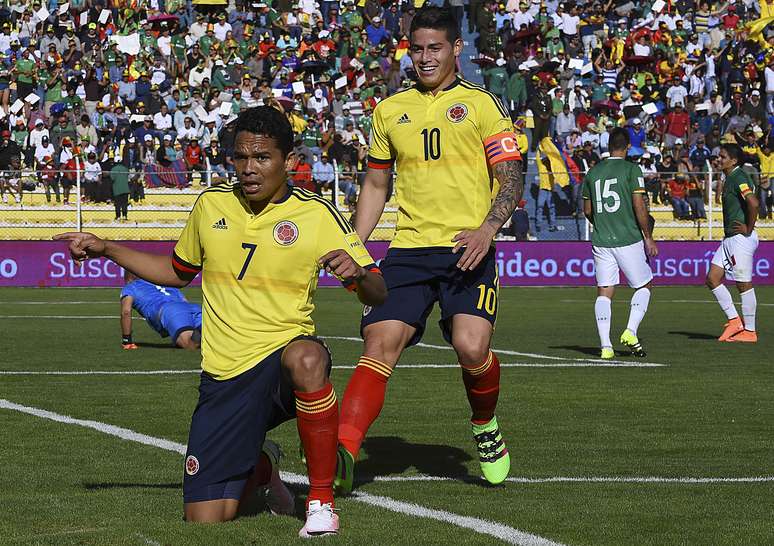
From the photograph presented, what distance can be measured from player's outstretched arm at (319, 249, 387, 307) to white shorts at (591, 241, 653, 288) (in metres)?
9.55

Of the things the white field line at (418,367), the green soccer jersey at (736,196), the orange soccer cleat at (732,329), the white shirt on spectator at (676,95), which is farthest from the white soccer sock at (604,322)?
the white shirt on spectator at (676,95)

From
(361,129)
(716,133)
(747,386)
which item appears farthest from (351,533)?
(716,133)

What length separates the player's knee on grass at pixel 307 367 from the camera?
227 inches

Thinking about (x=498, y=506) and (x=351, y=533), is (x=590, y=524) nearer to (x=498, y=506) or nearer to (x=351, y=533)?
(x=498, y=506)

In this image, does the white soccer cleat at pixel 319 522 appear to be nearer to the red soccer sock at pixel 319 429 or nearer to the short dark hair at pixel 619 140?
the red soccer sock at pixel 319 429

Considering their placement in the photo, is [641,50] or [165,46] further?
[641,50]

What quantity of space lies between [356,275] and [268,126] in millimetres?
804

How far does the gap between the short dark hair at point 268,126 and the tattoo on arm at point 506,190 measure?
54.3 inches

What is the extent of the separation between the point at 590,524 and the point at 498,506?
2.00ft

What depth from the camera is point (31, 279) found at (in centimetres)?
3002

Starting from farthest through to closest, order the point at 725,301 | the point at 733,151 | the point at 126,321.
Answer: the point at 725,301 < the point at 733,151 < the point at 126,321

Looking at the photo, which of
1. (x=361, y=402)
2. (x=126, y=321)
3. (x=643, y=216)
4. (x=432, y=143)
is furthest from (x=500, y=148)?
(x=126, y=321)

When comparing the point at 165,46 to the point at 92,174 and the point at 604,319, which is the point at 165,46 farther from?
the point at 604,319

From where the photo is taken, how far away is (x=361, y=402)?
6836 millimetres
